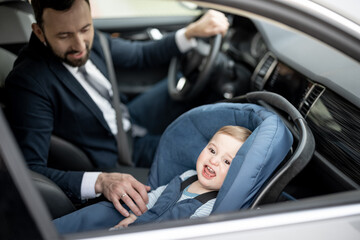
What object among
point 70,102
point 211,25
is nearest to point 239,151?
point 70,102

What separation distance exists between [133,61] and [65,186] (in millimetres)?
1041

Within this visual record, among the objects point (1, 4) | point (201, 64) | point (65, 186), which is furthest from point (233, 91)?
point (1, 4)

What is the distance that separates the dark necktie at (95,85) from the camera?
172 cm

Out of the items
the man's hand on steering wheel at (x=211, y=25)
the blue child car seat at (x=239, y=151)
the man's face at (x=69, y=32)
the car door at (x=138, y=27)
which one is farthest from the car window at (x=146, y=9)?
the blue child car seat at (x=239, y=151)

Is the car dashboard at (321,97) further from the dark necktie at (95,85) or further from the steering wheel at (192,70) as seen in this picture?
the dark necktie at (95,85)

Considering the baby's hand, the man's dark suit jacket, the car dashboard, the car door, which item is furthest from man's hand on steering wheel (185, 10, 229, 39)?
the baby's hand

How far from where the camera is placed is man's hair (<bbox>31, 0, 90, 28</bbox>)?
1.37 m

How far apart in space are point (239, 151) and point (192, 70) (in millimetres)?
1118

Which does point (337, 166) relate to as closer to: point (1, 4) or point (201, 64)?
point (201, 64)

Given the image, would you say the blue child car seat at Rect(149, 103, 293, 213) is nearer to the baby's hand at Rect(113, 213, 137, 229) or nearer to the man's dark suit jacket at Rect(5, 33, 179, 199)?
the baby's hand at Rect(113, 213, 137, 229)

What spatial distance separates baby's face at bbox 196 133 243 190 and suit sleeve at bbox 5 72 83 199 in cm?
49

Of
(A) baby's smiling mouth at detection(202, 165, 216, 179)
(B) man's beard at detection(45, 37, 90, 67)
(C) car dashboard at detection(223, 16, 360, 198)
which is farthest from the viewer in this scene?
(B) man's beard at detection(45, 37, 90, 67)

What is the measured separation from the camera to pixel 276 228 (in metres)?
0.95

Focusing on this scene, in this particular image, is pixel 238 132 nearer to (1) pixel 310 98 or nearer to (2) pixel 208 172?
(2) pixel 208 172
